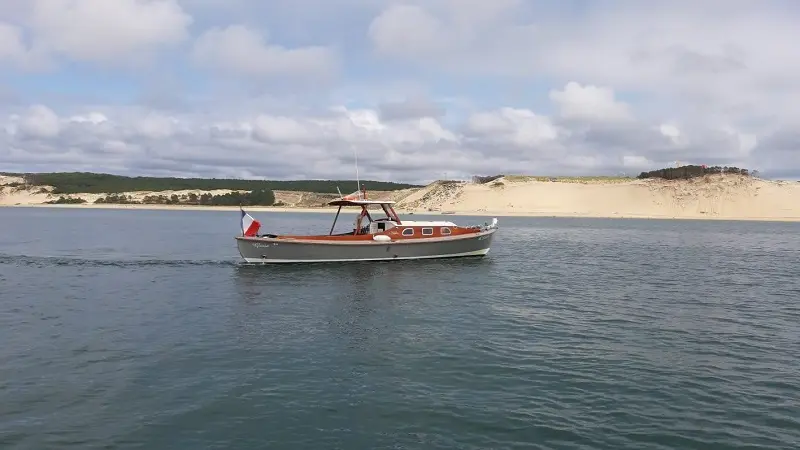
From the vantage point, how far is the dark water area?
11.3 m

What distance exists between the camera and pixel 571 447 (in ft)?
34.7

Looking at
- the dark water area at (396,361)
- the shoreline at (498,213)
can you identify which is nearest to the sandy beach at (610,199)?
the shoreline at (498,213)

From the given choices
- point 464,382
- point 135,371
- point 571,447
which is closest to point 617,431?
point 571,447

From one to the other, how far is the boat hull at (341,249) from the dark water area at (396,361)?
9.93 feet

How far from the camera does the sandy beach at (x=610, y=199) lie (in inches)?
5320

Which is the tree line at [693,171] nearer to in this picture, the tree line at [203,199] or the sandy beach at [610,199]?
the sandy beach at [610,199]

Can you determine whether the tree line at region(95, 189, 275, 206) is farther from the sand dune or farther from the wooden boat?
the wooden boat

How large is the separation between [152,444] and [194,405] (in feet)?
5.79

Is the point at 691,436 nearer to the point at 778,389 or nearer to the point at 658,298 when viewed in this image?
the point at 778,389

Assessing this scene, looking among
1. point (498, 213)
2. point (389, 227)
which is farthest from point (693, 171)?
point (389, 227)

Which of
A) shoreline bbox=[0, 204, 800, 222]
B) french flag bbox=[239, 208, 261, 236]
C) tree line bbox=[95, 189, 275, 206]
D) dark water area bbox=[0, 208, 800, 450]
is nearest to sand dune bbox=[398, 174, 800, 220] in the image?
shoreline bbox=[0, 204, 800, 222]

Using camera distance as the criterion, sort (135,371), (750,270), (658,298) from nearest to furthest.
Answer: (135,371), (658,298), (750,270)

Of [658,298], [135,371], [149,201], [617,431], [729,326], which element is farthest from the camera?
[149,201]

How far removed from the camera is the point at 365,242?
117 ft
